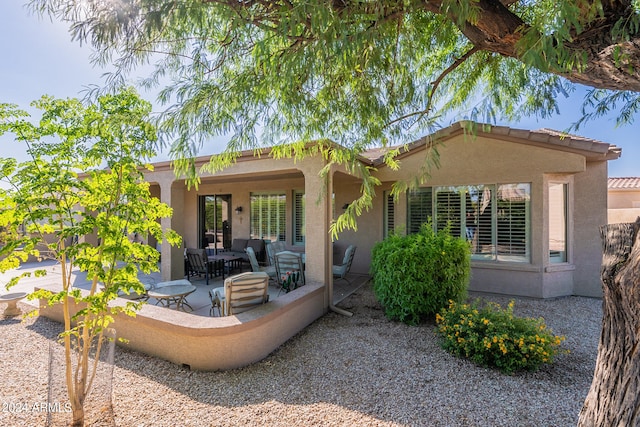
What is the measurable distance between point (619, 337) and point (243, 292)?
4.54 meters

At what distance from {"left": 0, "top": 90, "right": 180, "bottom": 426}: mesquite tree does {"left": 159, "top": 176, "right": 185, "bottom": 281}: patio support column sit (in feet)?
17.5

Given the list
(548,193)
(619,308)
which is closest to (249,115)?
(619,308)

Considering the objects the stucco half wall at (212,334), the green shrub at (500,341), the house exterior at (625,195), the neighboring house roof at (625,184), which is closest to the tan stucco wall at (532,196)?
the stucco half wall at (212,334)

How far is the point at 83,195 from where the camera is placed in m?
3.34

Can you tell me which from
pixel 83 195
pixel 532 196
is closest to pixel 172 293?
pixel 83 195

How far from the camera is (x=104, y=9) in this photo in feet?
9.70

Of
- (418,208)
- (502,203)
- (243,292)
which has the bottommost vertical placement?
(243,292)

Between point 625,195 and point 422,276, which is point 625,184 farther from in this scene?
point 422,276

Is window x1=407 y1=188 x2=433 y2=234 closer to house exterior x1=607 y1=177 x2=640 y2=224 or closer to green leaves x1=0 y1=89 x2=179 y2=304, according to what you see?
green leaves x1=0 y1=89 x2=179 y2=304

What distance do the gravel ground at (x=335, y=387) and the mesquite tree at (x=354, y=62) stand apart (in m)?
1.63

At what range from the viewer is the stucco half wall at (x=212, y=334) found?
430cm

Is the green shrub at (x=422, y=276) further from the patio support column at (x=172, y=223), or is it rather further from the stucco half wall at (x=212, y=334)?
the patio support column at (x=172, y=223)

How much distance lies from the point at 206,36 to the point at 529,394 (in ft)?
20.3

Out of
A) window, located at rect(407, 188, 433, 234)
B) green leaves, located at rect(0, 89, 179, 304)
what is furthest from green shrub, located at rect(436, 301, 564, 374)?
green leaves, located at rect(0, 89, 179, 304)
